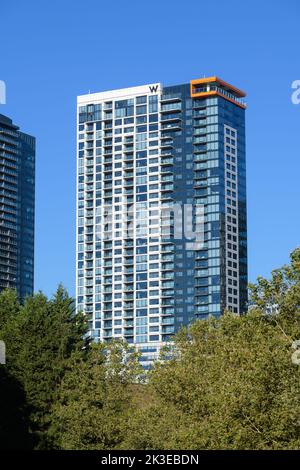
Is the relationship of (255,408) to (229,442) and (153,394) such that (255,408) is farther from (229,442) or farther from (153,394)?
(153,394)

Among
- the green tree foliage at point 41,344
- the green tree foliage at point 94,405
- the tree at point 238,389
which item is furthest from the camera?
the green tree foliage at point 41,344

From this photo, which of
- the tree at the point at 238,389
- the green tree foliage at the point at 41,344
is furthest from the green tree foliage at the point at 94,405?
the tree at the point at 238,389

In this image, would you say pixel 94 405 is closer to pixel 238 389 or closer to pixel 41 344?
pixel 41 344


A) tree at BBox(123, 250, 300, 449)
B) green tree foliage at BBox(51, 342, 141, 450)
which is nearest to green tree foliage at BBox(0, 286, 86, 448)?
green tree foliage at BBox(51, 342, 141, 450)

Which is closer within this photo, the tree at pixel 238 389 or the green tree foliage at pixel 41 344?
the tree at pixel 238 389

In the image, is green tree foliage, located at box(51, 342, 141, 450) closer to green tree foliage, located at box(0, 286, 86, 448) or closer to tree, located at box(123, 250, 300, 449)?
green tree foliage, located at box(0, 286, 86, 448)

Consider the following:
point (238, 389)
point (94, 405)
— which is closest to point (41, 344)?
point (94, 405)

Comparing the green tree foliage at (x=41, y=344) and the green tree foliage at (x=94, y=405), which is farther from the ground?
the green tree foliage at (x=41, y=344)

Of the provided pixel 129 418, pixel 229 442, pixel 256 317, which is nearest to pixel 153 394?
pixel 129 418

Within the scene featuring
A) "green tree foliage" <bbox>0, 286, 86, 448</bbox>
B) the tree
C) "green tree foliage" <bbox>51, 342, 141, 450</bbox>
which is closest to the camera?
the tree

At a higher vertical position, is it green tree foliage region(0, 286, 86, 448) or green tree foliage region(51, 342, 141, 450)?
green tree foliage region(0, 286, 86, 448)

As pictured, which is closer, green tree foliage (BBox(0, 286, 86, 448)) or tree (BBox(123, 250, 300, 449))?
tree (BBox(123, 250, 300, 449))

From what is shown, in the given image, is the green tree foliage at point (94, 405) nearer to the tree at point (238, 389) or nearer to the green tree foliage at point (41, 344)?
the green tree foliage at point (41, 344)

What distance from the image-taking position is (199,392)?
252 feet
